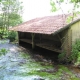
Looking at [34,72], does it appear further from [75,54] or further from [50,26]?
[50,26]

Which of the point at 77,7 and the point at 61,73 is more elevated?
the point at 77,7

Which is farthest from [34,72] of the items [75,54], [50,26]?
[50,26]

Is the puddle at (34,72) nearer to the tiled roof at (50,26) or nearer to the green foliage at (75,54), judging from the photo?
the green foliage at (75,54)

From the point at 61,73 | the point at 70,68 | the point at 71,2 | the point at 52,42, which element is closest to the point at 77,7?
the point at 71,2

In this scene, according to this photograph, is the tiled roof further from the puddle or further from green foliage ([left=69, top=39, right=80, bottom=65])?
the puddle

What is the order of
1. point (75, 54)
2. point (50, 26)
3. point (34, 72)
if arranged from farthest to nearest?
1. point (50, 26)
2. point (75, 54)
3. point (34, 72)

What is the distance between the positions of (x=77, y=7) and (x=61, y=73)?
4.47m

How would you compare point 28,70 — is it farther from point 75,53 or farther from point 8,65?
point 75,53

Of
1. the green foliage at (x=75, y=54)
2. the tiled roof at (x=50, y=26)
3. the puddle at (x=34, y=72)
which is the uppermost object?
the tiled roof at (x=50, y=26)

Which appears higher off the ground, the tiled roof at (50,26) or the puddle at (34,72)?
the tiled roof at (50,26)

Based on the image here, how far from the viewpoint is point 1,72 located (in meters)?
8.91

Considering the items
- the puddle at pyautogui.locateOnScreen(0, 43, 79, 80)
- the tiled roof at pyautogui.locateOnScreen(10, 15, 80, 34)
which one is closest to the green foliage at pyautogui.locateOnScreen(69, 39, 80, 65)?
the puddle at pyautogui.locateOnScreen(0, 43, 79, 80)

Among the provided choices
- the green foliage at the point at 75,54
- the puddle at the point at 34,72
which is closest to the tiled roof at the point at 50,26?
the green foliage at the point at 75,54

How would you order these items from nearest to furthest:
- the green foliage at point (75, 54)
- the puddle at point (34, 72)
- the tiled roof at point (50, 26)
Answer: the puddle at point (34, 72)
the green foliage at point (75, 54)
the tiled roof at point (50, 26)
